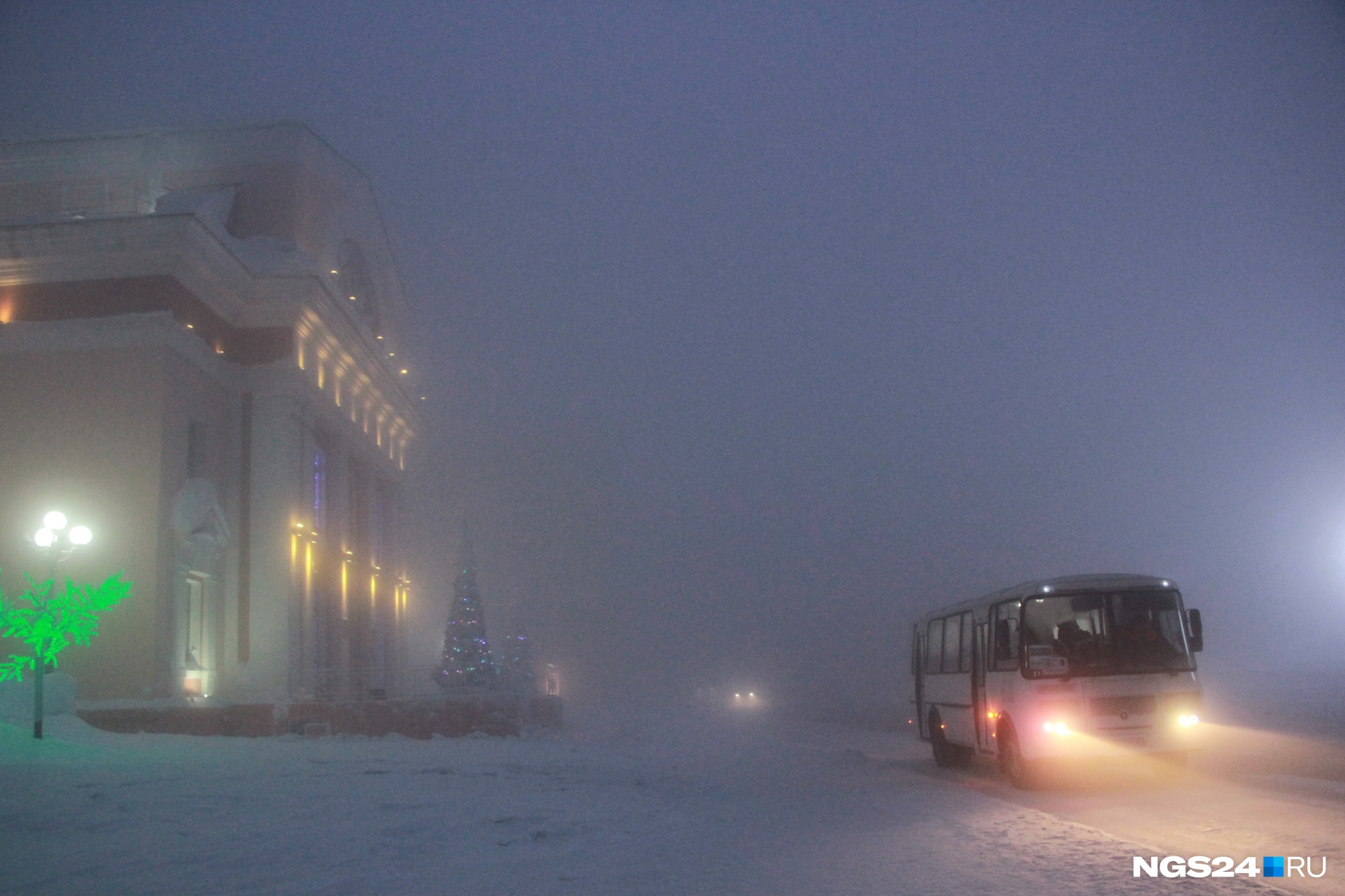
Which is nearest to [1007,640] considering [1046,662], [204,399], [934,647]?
[1046,662]

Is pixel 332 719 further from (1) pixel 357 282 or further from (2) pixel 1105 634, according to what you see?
(2) pixel 1105 634

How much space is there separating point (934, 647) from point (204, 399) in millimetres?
20841

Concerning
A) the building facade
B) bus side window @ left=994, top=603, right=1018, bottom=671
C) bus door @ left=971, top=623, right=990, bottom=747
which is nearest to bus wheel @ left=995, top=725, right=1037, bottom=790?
bus door @ left=971, top=623, right=990, bottom=747

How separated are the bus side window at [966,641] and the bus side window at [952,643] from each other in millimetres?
197

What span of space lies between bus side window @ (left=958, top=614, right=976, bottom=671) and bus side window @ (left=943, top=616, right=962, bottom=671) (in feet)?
0.65

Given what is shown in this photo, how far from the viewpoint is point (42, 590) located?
20.6 m

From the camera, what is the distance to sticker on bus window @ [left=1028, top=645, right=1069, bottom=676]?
46.5 ft

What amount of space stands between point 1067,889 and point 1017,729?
26.6 feet

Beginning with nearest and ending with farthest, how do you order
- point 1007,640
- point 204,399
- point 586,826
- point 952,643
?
point 586,826 < point 1007,640 < point 952,643 < point 204,399

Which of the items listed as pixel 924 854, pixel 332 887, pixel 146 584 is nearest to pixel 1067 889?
pixel 924 854

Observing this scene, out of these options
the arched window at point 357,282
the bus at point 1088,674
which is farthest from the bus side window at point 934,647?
the arched window at point 357,282

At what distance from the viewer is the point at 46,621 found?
1919cm

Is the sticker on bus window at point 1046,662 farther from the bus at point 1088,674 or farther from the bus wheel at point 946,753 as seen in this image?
the bus wheel at point 946,753

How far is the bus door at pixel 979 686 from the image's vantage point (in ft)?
54.4
